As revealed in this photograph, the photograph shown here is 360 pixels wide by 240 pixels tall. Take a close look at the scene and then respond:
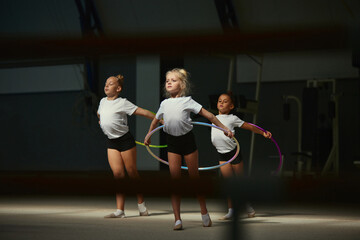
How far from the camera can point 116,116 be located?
4289 mm

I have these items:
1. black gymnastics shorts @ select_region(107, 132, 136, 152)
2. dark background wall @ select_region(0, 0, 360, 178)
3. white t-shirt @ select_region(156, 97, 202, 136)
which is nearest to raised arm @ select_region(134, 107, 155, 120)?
black gymnastics shorts @ select_region(107, 132, 136, 152)

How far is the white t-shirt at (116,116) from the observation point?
4.27 metres

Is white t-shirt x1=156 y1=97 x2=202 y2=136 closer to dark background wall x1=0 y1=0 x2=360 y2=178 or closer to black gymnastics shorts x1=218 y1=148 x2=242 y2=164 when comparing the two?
black gymnastics shorts x1=218 y1=148 x2=242 y2=164

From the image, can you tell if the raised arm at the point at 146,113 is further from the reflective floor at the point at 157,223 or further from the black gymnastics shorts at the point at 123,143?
the reflective floor at the point at 157,223

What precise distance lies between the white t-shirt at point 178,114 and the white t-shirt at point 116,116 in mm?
735

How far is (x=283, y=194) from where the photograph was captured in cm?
67

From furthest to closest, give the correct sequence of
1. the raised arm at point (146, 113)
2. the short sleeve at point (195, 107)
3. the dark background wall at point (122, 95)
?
the dark background wall at point (122, 95)
the raised arm at point (146, 113)
the short sleeve at point (195, 107)

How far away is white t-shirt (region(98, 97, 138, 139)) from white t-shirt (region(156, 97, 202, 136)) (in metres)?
0.73

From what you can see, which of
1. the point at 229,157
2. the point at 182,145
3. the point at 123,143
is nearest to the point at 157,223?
the point at 182,145

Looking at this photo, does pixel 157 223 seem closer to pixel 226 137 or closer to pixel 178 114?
pixel 178 114

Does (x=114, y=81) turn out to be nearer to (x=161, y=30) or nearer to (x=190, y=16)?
(x=161, y=30)

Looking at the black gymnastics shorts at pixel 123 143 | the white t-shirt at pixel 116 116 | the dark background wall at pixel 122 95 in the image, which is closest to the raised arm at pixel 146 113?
the white t-shirt at pixel 116 116

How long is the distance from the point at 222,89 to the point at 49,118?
3033 mm

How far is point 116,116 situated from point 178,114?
869mm
